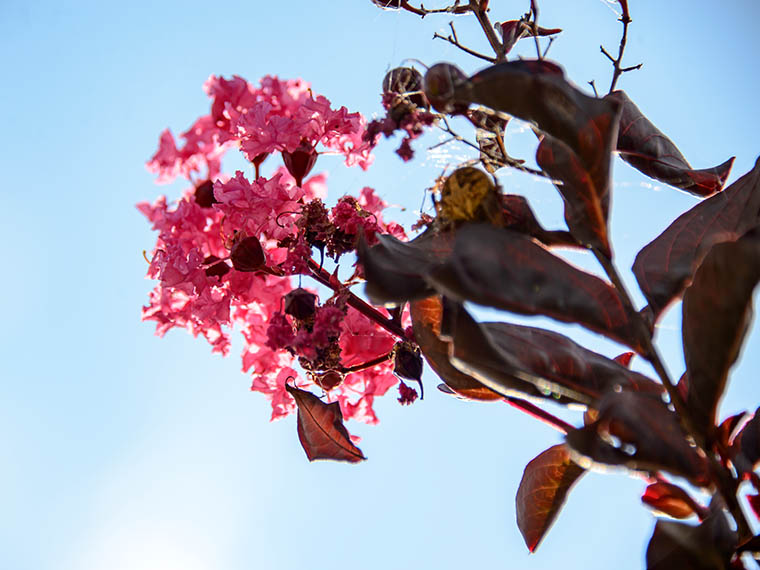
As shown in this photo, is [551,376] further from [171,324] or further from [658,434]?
[171,324]

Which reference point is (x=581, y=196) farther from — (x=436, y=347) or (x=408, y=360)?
(x=408, y=360)

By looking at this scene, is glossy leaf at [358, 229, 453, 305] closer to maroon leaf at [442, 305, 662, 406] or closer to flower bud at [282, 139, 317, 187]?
maroon leaf at [442, 305, 662, 406]

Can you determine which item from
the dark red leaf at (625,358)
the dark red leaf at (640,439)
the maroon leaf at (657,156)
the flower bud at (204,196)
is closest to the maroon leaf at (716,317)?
the dark red leaf at (640,439)

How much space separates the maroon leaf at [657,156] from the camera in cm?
84

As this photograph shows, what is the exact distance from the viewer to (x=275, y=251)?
111cm

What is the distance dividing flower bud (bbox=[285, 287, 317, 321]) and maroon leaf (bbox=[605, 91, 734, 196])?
0.48m

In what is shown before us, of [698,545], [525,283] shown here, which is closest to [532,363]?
[525,283]

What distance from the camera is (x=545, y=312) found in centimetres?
52

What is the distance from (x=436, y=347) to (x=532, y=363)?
0.20 meters

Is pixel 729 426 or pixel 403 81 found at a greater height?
pixel 403 81

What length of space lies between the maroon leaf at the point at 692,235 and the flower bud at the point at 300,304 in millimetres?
445

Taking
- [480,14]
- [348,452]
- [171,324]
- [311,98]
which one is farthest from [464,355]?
[171,324]

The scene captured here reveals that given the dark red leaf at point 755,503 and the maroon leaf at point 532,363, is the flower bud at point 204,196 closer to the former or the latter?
the maroon leaf at point 532,363

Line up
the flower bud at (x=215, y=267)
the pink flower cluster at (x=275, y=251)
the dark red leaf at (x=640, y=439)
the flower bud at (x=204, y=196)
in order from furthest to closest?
the flower bud at (x=204, y=196)
the flower bud at (x=215, y=267)
the pink flower cluster at (x=275, y=251)
the dark red leaf at (x=640, y=439)
